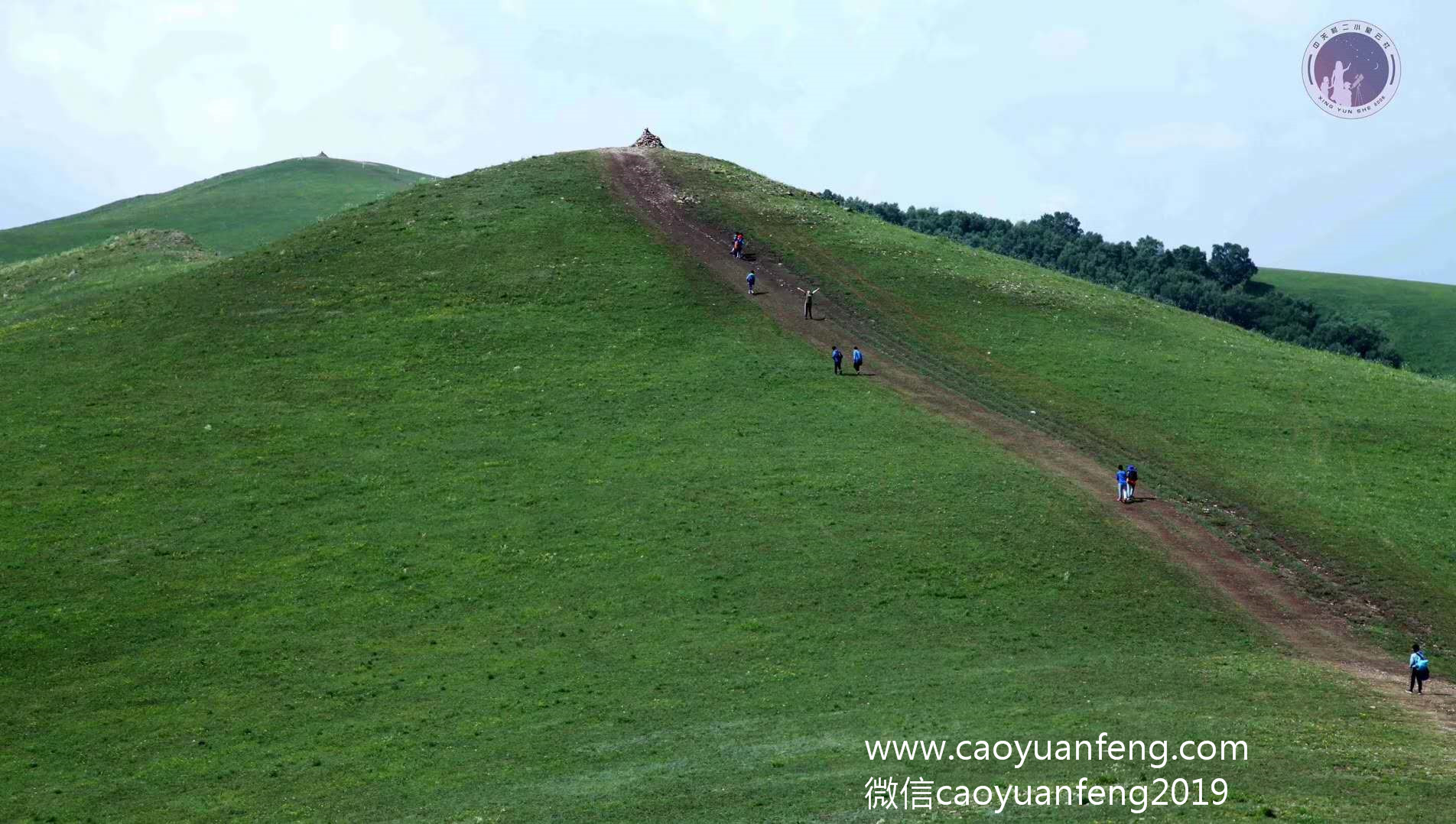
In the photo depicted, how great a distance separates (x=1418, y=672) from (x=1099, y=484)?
1879 cm

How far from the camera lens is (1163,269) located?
15125cm

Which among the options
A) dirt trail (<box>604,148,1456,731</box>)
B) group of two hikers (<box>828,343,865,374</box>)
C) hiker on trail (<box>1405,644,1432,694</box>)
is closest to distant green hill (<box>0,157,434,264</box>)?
dirt trail (<box>604,148,1456,731</box>)

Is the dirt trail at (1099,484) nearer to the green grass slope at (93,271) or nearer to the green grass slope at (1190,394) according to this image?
the green grass slope at (1190,394)

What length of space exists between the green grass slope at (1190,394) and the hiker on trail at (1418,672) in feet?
14.6

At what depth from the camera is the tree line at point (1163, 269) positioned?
131 metres

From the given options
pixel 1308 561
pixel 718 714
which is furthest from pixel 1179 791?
pixel 1308 561

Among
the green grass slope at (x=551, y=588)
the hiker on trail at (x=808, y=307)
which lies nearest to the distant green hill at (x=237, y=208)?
the green grass slope at (x=551, y=588)

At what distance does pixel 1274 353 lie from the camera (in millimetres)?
80375

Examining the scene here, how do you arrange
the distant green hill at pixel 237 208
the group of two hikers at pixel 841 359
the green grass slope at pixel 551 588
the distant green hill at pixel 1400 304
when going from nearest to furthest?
the green grass slope at pixel 551 588, the group of two hikers at pixel 841 359, the distant green hill at pixel 237 208, the distant green hill at pixel 1400 304

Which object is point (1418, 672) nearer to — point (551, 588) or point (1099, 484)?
point (1099, 484)

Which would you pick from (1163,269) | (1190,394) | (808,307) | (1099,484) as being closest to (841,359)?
(808,307)

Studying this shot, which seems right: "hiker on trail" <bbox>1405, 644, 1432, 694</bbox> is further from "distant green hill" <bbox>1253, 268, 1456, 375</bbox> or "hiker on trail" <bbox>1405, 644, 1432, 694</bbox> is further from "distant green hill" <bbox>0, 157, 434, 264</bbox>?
"distant green hill" <bbox>0, 157, 434, 264</bbox>

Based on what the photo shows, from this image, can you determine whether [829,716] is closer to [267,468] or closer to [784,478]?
[784,478]

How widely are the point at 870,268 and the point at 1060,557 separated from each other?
129 ft
